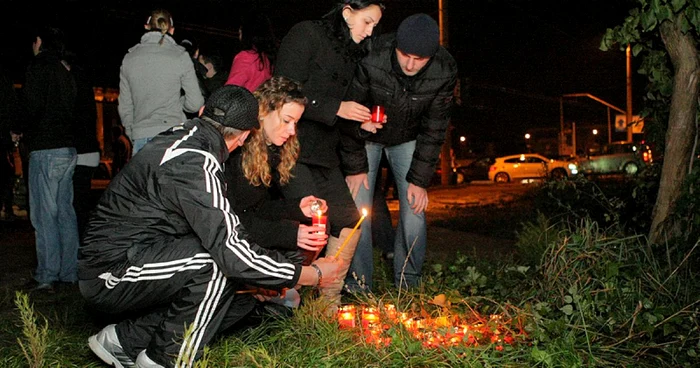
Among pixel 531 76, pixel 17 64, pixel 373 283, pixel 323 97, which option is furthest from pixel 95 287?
pixel 531 76

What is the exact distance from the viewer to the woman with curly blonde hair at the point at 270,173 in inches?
167

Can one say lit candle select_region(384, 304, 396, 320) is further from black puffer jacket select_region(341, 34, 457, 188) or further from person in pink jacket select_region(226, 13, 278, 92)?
person in pink jacket select_region(226, 13, 278, 92)

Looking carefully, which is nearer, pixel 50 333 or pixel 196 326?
pixel 196 326

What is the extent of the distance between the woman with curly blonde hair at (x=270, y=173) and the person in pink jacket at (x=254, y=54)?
1.26 metres

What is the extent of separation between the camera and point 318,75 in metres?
5.01

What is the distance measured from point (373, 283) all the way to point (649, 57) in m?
2.49

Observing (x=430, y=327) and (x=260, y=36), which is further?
(x=260, y=36)

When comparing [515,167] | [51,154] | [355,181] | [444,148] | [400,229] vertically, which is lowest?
[400,229]

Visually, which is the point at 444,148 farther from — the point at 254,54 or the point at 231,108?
the point at 231,108

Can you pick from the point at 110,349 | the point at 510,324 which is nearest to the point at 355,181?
the point at 510,324

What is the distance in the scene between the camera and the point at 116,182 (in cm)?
362

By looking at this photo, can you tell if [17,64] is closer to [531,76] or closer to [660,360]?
[660,360]

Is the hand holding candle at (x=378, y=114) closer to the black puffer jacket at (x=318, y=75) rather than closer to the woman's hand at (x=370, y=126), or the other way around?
the woman's hand at (x=370, y=126)

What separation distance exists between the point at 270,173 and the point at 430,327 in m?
1.25
